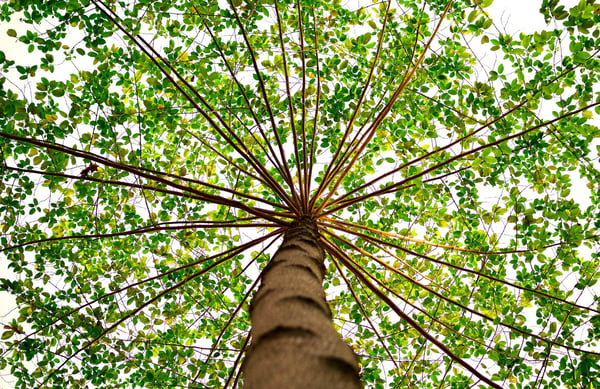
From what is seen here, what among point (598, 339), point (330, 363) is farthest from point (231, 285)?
point (598, 339)

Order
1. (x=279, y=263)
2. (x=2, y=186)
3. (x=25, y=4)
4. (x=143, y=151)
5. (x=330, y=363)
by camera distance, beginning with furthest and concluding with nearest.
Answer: (x=143, y=151) < (x=2, y=186) < (x=25, y=4) < (x=279, y=263) < (x=330, y=363)

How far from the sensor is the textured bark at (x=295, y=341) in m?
0.83

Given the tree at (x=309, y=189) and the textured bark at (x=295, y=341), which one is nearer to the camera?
the textured bark at (x=295, y=341)

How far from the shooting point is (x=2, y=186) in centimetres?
307

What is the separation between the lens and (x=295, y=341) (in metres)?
0.94

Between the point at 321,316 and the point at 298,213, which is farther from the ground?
the point at 298,213

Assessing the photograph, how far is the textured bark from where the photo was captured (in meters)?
0.83

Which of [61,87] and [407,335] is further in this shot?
[407,335]

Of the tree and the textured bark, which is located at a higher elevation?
the tree

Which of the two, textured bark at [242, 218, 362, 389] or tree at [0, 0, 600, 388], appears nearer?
textured bark at [242, 218, 362, 389]

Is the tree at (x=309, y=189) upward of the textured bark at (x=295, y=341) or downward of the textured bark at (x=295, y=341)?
upward

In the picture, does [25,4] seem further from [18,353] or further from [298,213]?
[18,353]

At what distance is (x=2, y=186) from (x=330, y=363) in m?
3.43

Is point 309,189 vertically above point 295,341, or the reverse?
point 309,189
